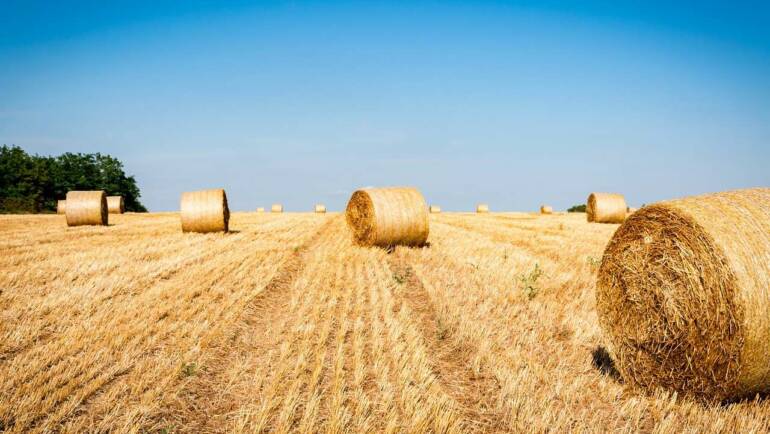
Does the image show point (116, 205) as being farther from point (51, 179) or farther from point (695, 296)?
point (695, 296)

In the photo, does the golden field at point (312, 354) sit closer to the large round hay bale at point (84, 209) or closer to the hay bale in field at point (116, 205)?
the large round hay bale at point (84, 209)

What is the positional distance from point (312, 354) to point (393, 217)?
Answer: 754 centimetres

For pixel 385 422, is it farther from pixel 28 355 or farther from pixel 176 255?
pixel 176 255

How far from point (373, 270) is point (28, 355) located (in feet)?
19.7

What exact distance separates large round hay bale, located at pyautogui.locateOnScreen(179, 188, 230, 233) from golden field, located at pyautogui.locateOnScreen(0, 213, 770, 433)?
6.82 meters

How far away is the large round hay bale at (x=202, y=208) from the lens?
16625 mm

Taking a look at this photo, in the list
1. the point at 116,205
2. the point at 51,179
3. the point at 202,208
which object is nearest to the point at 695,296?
the point at 202,208

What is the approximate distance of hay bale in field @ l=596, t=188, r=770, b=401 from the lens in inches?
152

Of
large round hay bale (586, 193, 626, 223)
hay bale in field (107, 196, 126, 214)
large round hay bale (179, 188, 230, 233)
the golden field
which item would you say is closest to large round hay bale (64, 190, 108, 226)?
large round hay bale (179, 188, 230, 233)

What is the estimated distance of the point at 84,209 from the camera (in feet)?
68.4

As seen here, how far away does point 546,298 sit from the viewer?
298 inches

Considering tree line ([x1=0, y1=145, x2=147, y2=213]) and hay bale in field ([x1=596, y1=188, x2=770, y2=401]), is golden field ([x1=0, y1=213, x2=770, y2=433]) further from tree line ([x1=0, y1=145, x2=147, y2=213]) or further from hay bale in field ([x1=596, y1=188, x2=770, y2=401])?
tree line ([x1=0, y1=145, x2=147, y2=213])

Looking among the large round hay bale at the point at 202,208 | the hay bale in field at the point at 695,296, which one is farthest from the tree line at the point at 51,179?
the hay bale in field at the point at 695,296

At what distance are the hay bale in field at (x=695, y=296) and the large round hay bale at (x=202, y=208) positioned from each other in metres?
14.0
